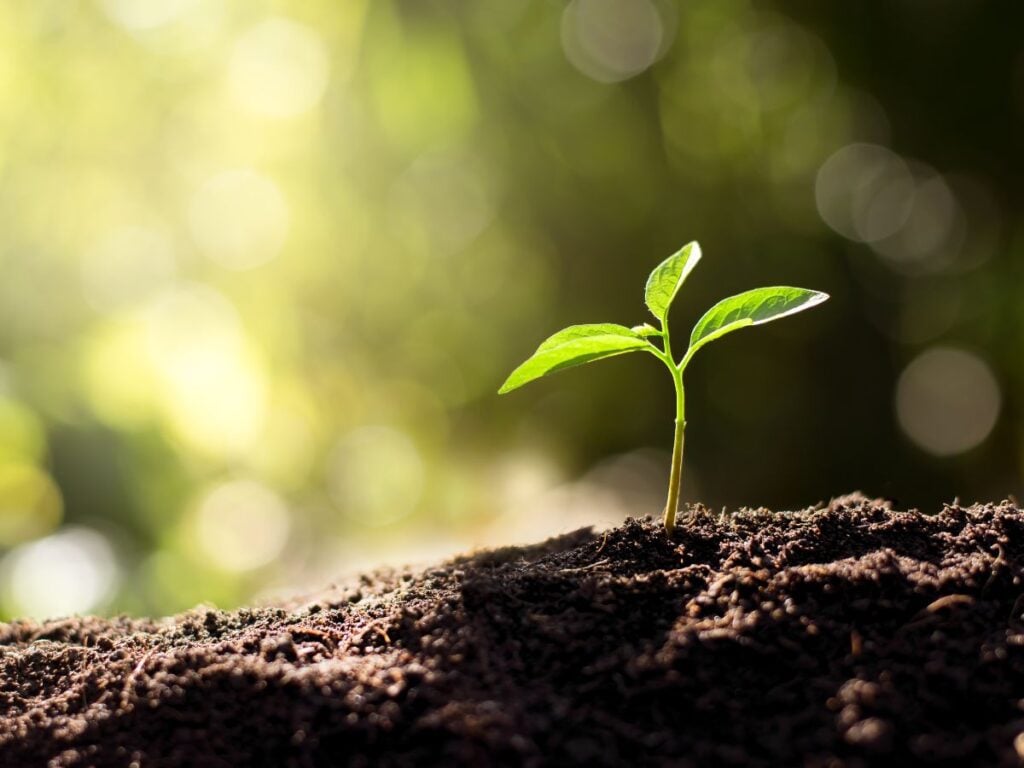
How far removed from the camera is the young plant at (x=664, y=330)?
839 mm

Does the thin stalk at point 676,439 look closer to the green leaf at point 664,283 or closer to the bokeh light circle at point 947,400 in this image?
the green leaf at point 664,283

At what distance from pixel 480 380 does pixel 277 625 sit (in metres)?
2.86

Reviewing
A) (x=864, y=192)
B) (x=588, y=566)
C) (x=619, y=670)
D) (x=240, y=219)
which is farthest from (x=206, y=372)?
(x=619, y=670)

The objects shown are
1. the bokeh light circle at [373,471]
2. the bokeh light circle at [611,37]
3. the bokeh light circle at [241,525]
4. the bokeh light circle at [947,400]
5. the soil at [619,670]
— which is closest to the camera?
A: the soil at [619,670]

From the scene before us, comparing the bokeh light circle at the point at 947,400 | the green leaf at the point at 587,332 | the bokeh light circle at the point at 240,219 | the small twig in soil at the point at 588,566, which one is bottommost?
the small twig in soil at the point at 588,566

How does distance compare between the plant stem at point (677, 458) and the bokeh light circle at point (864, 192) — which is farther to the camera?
the bokeh light circle at point (864, 192)

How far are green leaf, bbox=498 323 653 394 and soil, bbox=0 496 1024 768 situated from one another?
0.19 m

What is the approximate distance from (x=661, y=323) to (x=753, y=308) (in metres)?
0.08

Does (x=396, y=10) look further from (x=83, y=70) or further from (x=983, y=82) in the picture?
(x=983, y=82)

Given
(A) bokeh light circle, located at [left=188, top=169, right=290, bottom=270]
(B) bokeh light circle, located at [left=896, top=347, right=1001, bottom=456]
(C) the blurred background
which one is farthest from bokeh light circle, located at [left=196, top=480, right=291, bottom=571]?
(B) bokeh light circle, located at [left=896, top=347, right=1001, bottom=456]

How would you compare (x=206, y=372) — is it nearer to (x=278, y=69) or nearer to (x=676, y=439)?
(x=278, y=69)

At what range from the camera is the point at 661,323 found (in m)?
0.86

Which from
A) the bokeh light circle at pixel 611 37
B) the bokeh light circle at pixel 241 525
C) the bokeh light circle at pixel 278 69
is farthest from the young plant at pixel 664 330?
the bokeh light circle at pixel 278 69

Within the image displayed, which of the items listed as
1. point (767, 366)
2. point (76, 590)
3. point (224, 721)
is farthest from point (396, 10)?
point (224, 721)
